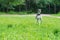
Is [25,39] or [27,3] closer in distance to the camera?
[25,39]

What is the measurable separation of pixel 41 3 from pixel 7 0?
947 centimetres

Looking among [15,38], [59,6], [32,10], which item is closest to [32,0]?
[32,10]

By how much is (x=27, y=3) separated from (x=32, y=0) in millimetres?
3140

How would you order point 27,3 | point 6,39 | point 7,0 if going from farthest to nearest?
point 27,3 → point 7,0 → point 6,39

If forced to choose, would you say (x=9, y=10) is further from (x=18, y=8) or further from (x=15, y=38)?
(x=15, y=38)

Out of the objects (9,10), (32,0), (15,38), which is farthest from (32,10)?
(15,38)

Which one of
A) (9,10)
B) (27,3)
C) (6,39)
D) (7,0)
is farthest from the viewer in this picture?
(27,3)

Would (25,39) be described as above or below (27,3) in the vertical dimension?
above

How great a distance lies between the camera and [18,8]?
212 ft

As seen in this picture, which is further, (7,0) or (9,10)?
(9,10)

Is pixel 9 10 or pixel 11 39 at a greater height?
pixel 11 39

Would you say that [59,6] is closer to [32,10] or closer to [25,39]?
[32,10]

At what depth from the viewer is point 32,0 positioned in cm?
6462

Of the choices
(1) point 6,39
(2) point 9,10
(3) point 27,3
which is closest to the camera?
(1) point 6,39
